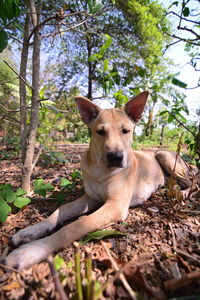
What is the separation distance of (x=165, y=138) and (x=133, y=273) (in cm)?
1878

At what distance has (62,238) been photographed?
2006 millimetres

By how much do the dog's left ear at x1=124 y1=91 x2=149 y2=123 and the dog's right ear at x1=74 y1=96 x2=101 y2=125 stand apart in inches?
19.8

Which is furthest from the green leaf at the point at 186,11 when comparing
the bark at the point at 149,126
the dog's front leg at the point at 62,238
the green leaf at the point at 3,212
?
the bark at the point at 149,126

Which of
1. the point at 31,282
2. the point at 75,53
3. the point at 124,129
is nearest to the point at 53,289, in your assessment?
the point at 31,282

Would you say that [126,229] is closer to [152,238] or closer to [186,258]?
[152,238]

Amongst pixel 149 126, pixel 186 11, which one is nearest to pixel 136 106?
pixel 186 11

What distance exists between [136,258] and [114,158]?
112cm

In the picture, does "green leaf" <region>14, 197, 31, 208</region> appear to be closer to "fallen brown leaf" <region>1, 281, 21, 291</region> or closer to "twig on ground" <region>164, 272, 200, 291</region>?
"fallen brown leaf" <region>1, 281, 21, 291</region>

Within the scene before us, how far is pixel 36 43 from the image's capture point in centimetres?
276

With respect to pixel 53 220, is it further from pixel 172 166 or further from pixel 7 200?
pixel 172 166

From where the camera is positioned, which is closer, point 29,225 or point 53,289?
point 53,289

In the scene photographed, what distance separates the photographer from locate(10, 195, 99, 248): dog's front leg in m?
2.08

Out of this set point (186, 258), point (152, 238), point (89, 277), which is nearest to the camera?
point (89, 277)

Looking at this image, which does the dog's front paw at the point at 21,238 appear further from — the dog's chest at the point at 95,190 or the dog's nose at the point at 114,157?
the dog's nose at the point at 114,157
